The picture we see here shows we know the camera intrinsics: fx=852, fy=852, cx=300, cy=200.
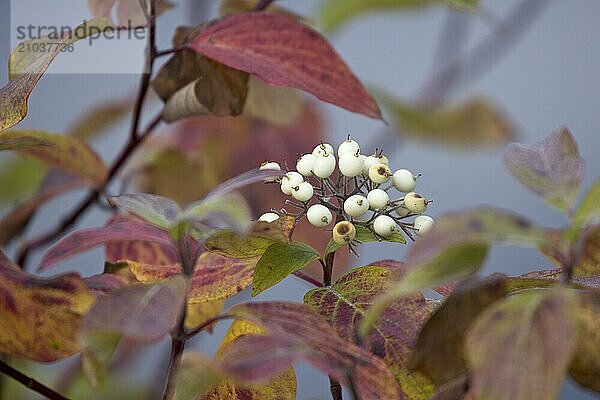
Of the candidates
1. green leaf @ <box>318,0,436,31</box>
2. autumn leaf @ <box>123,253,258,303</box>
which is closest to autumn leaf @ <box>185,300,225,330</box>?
autumn leaf @ <box>123,253,258,303</box>

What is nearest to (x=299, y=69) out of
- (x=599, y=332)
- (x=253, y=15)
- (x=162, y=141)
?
(x=253, y=15)

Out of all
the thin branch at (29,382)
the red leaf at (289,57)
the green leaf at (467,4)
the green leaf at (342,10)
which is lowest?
the thin branch at (29,382)

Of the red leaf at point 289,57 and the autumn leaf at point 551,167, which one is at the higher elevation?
the autumn leaf at point 551,167

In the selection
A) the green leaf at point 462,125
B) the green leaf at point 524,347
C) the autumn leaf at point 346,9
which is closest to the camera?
the green leaf at point 524,347

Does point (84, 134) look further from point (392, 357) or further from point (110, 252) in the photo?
point (392, 357)

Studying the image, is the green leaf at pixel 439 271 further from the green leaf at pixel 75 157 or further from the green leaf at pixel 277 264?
the green leaf at pixel 75 157

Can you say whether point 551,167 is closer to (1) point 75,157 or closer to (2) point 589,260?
(2) point 589,260

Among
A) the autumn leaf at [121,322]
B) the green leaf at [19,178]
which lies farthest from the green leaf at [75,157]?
the autumn leaf at [121,322]
